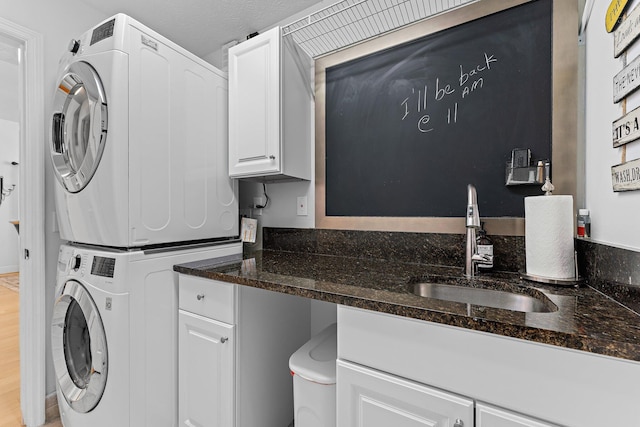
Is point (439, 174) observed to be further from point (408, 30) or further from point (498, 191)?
point (408, 30)

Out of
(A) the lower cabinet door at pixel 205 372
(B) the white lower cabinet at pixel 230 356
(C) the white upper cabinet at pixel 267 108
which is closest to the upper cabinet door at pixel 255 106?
(C) the white upper cabinet at pixel 267 108

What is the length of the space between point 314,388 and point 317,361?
0.33 ft

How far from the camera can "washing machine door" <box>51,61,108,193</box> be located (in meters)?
1.27

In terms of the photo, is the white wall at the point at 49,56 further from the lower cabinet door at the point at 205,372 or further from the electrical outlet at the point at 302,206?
the electrical outlet at the point at 302,206

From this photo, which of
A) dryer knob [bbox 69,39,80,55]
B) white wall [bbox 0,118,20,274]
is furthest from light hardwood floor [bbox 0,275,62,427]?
white wall [bbox 0,118,20,274]

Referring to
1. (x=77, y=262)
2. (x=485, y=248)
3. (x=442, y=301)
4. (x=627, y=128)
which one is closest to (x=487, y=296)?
(x=485, y=248)

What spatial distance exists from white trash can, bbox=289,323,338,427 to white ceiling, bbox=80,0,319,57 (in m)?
2.02

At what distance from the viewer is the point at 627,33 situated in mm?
774

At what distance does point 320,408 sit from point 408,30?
6.00 feet

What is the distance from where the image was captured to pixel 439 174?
145 centimetres

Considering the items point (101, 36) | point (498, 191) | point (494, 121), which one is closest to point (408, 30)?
point (494, 121)

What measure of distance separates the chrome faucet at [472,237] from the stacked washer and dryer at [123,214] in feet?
4.46

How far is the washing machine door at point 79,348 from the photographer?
1.30m

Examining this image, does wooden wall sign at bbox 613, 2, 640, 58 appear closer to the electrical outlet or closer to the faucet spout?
the faucet spout
